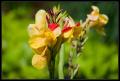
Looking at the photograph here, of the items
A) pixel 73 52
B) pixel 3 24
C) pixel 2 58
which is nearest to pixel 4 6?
pixel 3 24

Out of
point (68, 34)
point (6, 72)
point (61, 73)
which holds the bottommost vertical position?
point (6, 72)

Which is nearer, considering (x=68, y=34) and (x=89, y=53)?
(x=68, y=34)

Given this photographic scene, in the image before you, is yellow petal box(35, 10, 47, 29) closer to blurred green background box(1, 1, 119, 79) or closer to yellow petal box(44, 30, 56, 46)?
yellow petal box(44, 30, 56, 46)

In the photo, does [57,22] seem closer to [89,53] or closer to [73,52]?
[73,52]

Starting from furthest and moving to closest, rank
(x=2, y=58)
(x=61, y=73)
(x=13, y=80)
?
(x=2, y=58), (x=13, y=80), (x=61, y=73)

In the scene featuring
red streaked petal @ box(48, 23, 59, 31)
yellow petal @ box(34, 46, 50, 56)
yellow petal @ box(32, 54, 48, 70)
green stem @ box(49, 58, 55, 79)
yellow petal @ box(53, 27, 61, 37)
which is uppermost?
red streaked petal @ box(48, 23, 59, 31)

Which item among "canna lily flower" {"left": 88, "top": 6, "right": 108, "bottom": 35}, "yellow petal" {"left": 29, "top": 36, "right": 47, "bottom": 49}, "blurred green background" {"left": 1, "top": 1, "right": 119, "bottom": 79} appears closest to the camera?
"yellow petal" {"left": 29, "top": 36, "right": 47, "bottom": 49}

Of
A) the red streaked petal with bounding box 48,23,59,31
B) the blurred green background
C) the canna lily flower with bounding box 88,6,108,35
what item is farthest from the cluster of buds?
the blurred green background
